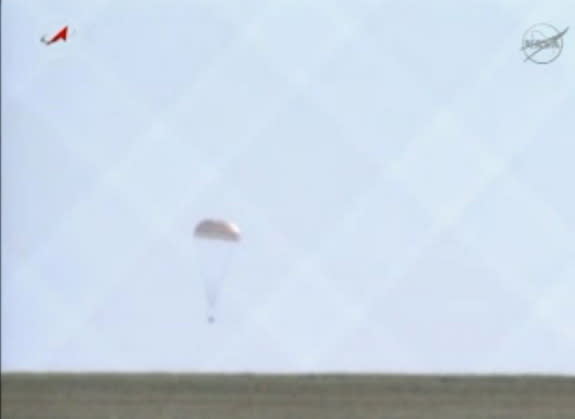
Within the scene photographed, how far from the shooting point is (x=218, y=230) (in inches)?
659

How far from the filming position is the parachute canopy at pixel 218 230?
1670 cm

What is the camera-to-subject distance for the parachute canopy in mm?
16703
